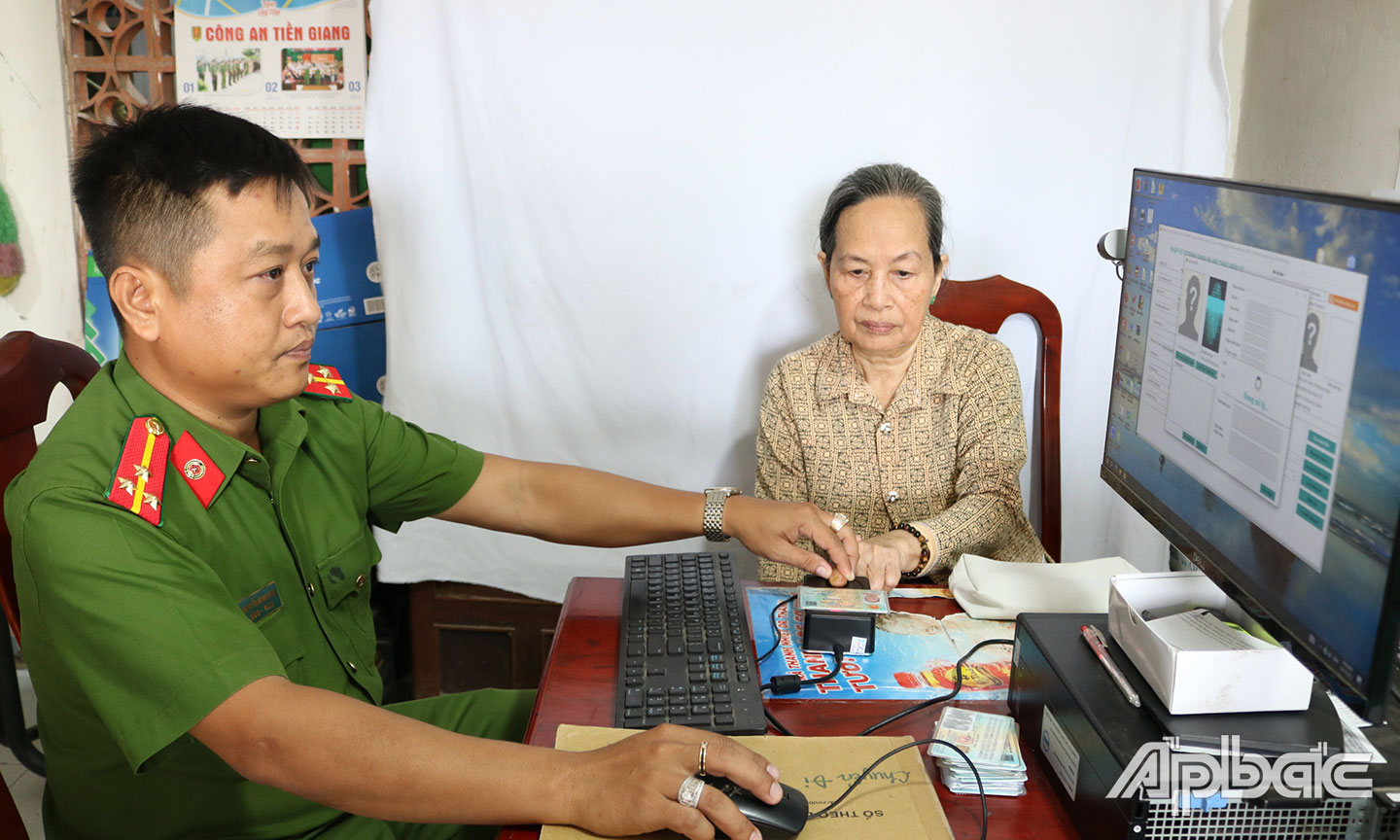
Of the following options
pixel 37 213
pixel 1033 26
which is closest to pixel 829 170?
pixel 1033 26

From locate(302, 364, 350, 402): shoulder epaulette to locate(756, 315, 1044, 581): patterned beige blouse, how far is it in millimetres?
784

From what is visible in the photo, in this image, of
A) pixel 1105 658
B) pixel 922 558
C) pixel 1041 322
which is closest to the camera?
pixel 1105 658

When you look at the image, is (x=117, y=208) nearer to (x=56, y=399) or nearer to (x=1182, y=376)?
(x=1182, y=376)

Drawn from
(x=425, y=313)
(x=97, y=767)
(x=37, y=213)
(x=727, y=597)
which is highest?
(x=37, y=213)

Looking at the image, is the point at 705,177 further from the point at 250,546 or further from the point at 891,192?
the point at 250,546

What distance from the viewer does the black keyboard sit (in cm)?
103

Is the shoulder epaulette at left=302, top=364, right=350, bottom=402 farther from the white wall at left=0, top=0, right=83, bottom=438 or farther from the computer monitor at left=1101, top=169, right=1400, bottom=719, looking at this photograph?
the white wall at left=0, top=0, right=83, bottom=438

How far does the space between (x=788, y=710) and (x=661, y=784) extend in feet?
0.83

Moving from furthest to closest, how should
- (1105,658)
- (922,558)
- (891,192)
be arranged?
1. (891,192)
2. (922,558)
3. (1105,658)

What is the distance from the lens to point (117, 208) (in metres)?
1.10

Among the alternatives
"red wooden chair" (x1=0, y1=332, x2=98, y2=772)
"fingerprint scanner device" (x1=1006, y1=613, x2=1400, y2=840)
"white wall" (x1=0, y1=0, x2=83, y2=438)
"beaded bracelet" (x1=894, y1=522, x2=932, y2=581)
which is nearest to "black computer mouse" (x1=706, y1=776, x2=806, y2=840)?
"fingerprint scanner device" (x1=1006, y1=613, x2=1400, y2=840)

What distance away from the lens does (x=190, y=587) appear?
95cm

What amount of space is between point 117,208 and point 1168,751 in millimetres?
1139

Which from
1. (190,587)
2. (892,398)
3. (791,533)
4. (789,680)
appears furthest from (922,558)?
(190,587)
